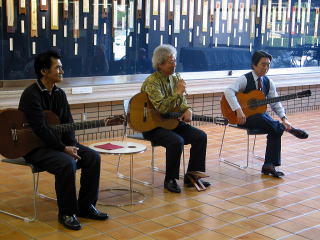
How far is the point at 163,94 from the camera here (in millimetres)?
4848

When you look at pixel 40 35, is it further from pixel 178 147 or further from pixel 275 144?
pixel 275 144

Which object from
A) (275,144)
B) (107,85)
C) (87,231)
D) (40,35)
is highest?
(40,35)

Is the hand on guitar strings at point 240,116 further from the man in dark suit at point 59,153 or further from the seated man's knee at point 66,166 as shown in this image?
the seated man's knee at point 66,166

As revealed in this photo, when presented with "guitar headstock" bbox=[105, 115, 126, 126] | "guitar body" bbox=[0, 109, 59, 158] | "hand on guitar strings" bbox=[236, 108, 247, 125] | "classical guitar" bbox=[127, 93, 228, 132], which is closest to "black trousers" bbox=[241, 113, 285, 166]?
"hand on guitar strings" bbox=[236, 108, 247, 125]

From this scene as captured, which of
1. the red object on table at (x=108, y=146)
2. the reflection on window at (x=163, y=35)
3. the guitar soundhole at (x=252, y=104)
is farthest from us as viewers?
the reflection on window at (x=163, y=35)

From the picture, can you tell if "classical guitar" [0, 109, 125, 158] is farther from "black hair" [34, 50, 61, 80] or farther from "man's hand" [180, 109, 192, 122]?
"man's hand" [180, 109, 192, 122]

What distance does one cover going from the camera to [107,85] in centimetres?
659

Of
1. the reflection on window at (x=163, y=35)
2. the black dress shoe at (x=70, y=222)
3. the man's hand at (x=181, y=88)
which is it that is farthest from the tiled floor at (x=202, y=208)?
the reflection on window at (x=163, y=35)

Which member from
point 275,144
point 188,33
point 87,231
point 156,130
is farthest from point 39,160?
point 188,33

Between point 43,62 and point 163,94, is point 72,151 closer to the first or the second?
point 43,62

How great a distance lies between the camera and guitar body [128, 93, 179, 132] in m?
4.72

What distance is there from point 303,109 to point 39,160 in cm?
674

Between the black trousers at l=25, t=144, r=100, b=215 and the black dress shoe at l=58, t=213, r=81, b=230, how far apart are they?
0.03 meters

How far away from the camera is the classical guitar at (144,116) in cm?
472
